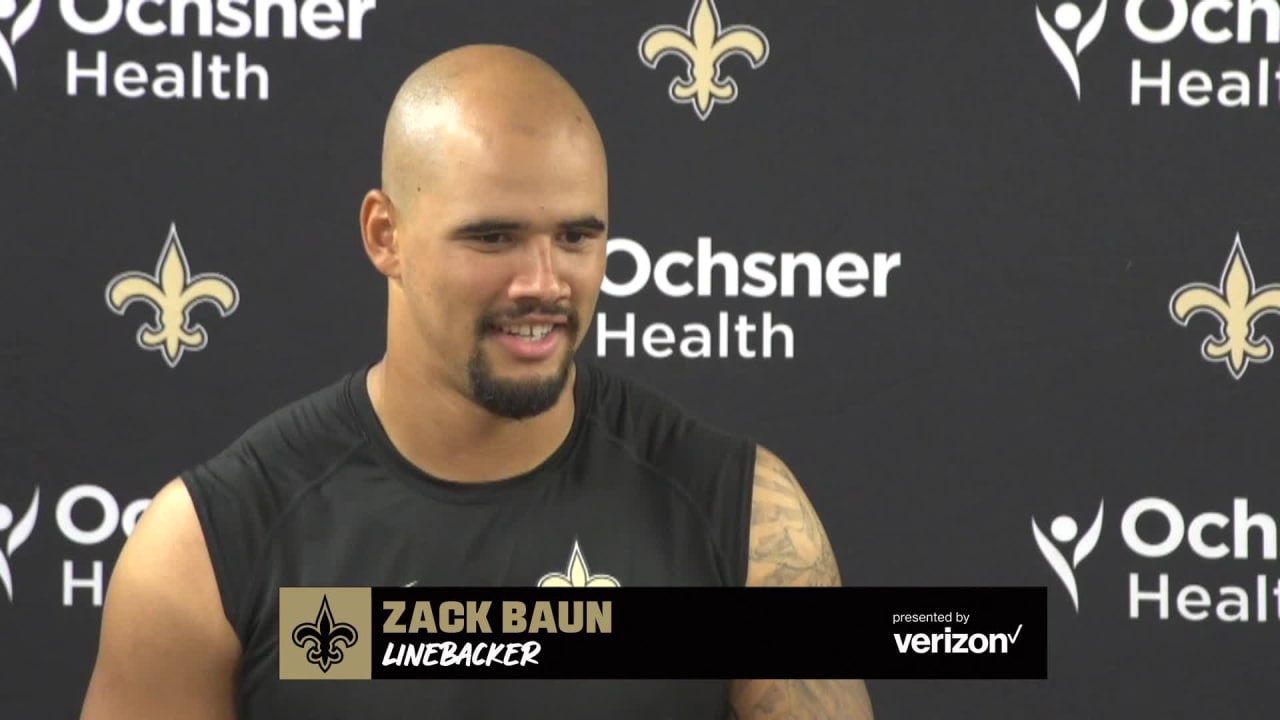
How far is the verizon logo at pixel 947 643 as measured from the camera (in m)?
2.09

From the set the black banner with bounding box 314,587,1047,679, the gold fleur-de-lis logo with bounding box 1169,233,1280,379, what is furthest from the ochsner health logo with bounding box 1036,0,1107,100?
the black banner with bounding box 314,587,1047,679

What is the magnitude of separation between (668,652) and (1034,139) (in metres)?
0.97

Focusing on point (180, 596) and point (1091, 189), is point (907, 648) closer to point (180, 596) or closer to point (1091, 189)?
point (1091, 189)

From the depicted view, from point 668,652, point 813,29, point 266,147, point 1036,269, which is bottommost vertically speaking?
point 668,652

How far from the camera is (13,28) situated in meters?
2.32

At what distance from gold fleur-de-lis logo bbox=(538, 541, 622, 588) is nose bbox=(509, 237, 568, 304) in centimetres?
27

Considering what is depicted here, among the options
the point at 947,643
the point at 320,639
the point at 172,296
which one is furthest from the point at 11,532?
the point at 947,643

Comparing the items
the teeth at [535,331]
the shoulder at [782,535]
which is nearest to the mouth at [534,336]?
the teeth at [535,331]

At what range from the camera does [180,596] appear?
1690 millimetres

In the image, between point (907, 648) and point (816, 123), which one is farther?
point (816, 123)

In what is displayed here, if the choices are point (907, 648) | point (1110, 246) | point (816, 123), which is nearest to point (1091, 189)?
point (1110, 246)

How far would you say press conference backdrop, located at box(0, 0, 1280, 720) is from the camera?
2324mm

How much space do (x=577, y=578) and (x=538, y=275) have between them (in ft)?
1.06

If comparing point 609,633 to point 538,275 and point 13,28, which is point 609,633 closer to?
point 538,275
